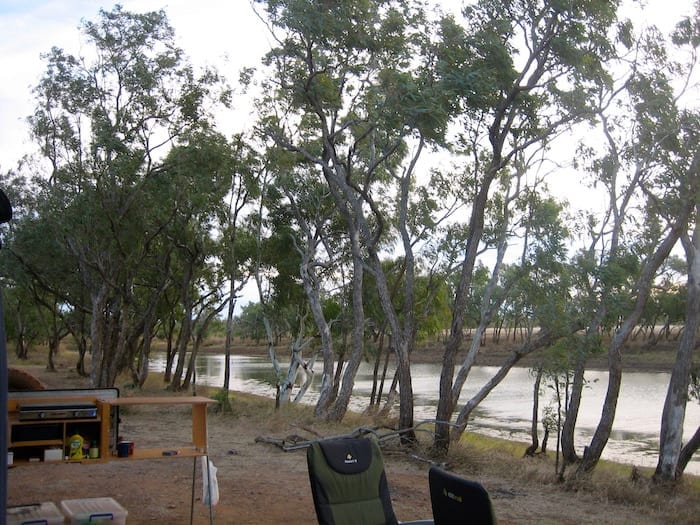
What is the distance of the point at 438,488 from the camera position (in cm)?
363

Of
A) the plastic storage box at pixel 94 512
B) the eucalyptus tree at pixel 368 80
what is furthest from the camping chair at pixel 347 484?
the eucalyptus tree at pixel 368 80

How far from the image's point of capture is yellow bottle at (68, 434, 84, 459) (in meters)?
4.96

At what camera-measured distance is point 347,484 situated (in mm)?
5020

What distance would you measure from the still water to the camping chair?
311 inches

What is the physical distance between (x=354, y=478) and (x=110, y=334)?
14681 millimetres

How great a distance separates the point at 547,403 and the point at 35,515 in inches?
875

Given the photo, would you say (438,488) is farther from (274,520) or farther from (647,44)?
(647,44)

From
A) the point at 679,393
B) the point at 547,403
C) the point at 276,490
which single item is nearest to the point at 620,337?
the point at 679,393

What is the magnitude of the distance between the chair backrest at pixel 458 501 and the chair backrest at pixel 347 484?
54.3 inches

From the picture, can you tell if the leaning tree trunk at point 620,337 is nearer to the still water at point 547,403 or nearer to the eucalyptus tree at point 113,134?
the still water at point 547,403

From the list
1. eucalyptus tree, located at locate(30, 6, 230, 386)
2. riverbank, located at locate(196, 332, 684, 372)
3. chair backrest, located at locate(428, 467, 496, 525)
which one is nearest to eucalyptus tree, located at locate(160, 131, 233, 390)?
eucalyptus tree, located at locate(30, 6, 230, 386)

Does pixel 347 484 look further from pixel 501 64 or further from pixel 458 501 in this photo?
pixel 501 64

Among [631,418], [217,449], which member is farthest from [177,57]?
[631,418]

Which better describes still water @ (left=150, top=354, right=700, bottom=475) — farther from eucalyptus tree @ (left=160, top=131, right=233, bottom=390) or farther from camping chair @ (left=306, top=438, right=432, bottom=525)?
camping chair @ (left=306, top=438, right=432, bottom=525)
